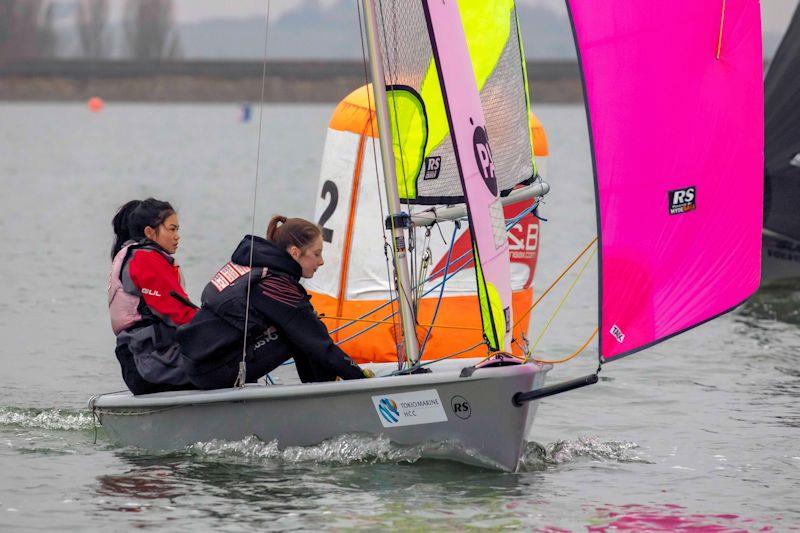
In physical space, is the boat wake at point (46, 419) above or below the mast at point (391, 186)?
below

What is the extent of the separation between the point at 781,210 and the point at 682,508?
7.35 metres

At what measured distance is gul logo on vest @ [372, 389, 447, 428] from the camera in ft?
19.0

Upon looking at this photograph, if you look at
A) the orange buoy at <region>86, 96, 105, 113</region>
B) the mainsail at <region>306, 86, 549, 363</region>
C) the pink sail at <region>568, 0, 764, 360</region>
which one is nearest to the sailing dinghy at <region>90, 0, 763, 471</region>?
the pink sail at <region>568, 0, 764, 360</region>

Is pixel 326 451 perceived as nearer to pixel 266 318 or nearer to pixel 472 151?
pixel 266 318

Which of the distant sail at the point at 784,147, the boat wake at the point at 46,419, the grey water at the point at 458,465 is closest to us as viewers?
the grey water at the point at 458,465

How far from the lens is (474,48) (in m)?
6.55

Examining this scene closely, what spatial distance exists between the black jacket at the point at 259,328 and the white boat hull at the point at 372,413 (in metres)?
0.11

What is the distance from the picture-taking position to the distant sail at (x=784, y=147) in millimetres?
12547

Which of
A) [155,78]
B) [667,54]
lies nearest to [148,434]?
[667,54]

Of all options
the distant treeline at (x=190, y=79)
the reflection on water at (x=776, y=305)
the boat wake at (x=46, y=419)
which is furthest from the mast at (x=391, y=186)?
the distant treeline at (x=190, y=79)

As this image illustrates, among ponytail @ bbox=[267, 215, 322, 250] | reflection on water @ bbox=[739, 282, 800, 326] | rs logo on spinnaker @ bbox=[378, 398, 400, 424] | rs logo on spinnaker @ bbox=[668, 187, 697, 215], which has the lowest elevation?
rs logo on spinnaker @ bbox=[378, 398, 400, 424]

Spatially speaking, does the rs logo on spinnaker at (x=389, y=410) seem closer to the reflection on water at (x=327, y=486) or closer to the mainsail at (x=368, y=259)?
the reflection on water at (x=327, y=486)

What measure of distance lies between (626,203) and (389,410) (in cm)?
127

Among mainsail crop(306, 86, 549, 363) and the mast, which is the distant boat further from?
the mast
